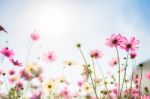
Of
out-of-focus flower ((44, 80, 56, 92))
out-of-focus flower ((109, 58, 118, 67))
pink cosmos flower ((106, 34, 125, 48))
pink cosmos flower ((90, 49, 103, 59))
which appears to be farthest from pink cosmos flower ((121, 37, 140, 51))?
out-of-focus flower ((44, 80, 56, 92))

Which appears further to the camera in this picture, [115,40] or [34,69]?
[34,69]

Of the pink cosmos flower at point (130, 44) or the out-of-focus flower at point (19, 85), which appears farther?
the out-of-focus flower at point (19, 85)

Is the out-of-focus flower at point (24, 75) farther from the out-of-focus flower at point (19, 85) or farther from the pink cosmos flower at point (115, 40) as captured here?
the pink cosmos flower at point (115, 40)

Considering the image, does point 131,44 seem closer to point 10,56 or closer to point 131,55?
point 131,55

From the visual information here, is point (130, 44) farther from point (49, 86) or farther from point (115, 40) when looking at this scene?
point (49, 86)

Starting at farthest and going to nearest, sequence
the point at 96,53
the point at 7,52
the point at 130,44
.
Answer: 1. the point at 7,52
2. the point at 96,53
3. the point at 130,44

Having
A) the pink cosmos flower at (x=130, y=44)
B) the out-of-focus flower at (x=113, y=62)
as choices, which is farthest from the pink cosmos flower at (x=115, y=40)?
A: the out-of-focus flower at (x=113, y=62)

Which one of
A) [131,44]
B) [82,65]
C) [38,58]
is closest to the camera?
[131,44]

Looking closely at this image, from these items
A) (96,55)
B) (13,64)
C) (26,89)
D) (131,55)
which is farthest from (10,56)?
(131,55)

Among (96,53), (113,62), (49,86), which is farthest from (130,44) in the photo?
(49,86)

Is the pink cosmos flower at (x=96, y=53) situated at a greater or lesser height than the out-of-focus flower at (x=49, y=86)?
greater

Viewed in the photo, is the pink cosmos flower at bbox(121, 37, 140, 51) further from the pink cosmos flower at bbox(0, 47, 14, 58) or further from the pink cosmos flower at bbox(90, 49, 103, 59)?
the pink cosmos flower at bbox(0, 47, 14, 58)
